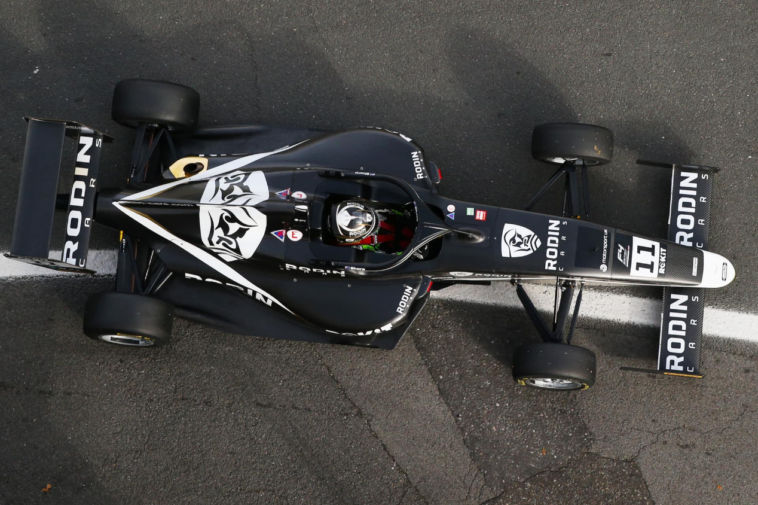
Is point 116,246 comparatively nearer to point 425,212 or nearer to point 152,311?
point 152,311

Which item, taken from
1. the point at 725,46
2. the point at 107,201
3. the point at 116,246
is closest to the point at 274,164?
the point at 107,201

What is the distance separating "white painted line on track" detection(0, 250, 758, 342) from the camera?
17.4ft

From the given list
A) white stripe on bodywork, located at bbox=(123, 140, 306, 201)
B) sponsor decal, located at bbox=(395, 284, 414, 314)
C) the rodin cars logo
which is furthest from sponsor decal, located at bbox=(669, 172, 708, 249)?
white stripe on bodywork, located at bbox=(123, 140, 306, 201)

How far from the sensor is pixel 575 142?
4887 millimetres

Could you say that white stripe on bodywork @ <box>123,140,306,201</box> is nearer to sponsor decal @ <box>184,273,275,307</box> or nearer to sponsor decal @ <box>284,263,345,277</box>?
sponsor decal @ <box>184,273,275,307</box>

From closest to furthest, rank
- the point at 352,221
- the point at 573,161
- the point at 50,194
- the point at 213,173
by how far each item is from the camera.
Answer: the point at 352,221
the point at 50,194
the point at 213,173
the point at 573,161

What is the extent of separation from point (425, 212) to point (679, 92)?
108 inches

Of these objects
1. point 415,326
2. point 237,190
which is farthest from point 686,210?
point 237,190

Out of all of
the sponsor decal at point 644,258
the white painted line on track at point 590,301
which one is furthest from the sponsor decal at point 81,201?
the sponsor decal at point 644,258

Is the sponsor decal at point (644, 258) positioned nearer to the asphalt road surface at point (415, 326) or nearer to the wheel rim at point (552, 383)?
the asphalt road surface at point (415, 326)

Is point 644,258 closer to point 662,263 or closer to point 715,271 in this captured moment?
point 662,263

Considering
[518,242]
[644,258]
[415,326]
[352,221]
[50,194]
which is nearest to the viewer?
[352,221]

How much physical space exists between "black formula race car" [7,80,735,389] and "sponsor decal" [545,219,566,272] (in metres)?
0.01

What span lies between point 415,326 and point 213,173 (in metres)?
2.03
